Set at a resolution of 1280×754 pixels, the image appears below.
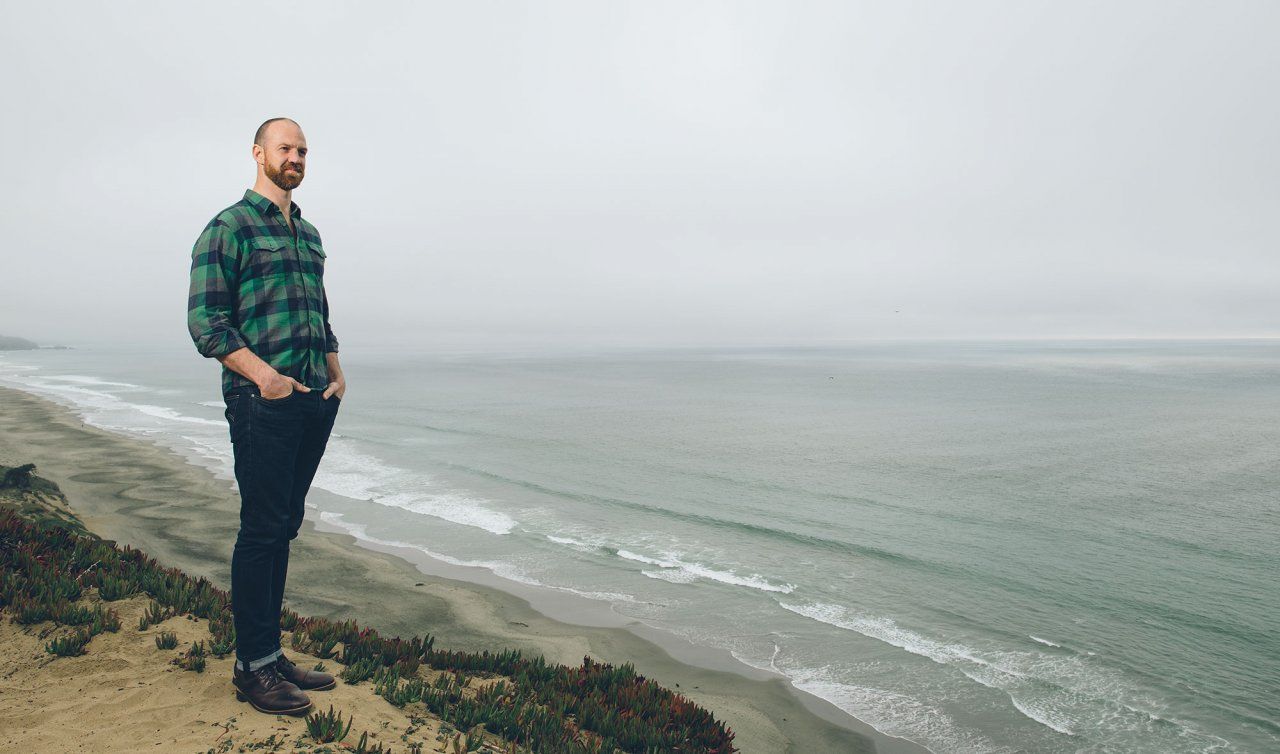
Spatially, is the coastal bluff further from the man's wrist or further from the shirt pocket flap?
the shirt pocket flap

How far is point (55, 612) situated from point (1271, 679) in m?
15.8

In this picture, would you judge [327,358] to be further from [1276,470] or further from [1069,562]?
[1276,470]

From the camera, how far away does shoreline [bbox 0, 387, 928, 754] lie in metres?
8.39

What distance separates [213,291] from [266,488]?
1068 mm

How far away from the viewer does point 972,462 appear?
3231 centimetres

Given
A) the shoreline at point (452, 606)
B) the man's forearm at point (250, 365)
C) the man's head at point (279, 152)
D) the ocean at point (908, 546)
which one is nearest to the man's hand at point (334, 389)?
the man's forearm at point (250, 365)

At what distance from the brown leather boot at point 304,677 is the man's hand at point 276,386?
1.98 m

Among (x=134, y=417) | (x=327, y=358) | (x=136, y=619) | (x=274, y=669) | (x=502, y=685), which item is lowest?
(x=134, y=417)

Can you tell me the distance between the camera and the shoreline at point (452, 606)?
27.5 feet

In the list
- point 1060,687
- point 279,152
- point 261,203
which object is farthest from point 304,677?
point 1060,687

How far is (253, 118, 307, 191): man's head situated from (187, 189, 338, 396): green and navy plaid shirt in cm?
16

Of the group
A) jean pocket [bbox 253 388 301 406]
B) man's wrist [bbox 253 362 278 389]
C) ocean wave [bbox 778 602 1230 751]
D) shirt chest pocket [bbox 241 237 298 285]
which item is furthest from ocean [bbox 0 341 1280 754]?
shirt chest pocket [bbox 241 237 298 285]

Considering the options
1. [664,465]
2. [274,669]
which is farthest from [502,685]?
[664,465]

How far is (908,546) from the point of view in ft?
58.1
